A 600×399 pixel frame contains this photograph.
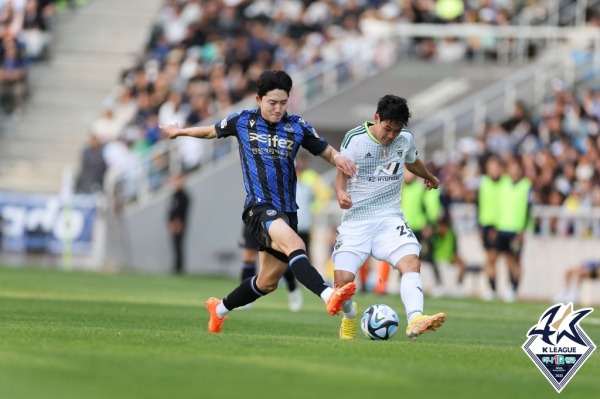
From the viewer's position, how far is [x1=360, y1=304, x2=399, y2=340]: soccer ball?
10625 millimetres

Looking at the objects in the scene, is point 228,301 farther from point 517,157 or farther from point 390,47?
point 390,47

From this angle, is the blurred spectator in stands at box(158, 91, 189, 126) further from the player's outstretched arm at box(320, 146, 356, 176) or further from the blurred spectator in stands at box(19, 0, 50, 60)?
the player's outstretched arm at box(320, 146, 356, 176)

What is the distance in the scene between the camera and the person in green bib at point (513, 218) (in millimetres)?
22984

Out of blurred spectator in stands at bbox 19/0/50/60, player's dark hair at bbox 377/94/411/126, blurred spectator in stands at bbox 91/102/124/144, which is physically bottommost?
player's dark hair at bbox 377/94/411/126

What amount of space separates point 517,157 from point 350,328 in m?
15.4

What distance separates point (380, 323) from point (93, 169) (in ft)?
66.2

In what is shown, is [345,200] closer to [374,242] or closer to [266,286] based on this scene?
[374,242]

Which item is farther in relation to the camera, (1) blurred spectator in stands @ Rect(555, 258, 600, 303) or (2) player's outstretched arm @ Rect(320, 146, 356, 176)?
(1) blurred spectator in stands @ Rect(555, 258, 600, 303)

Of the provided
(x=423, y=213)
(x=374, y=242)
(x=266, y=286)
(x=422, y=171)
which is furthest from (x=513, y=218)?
(x=266, y=286)

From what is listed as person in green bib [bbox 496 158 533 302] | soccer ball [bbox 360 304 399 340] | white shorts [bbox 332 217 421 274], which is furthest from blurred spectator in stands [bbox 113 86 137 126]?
soccer ball [bbox 360 304 399 340]

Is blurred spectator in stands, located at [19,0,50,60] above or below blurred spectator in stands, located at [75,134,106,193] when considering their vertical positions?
above

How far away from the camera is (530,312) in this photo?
61.1ft

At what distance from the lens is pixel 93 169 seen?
98.4 ft

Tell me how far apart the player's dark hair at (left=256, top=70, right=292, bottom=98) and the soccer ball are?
1.96 meters
